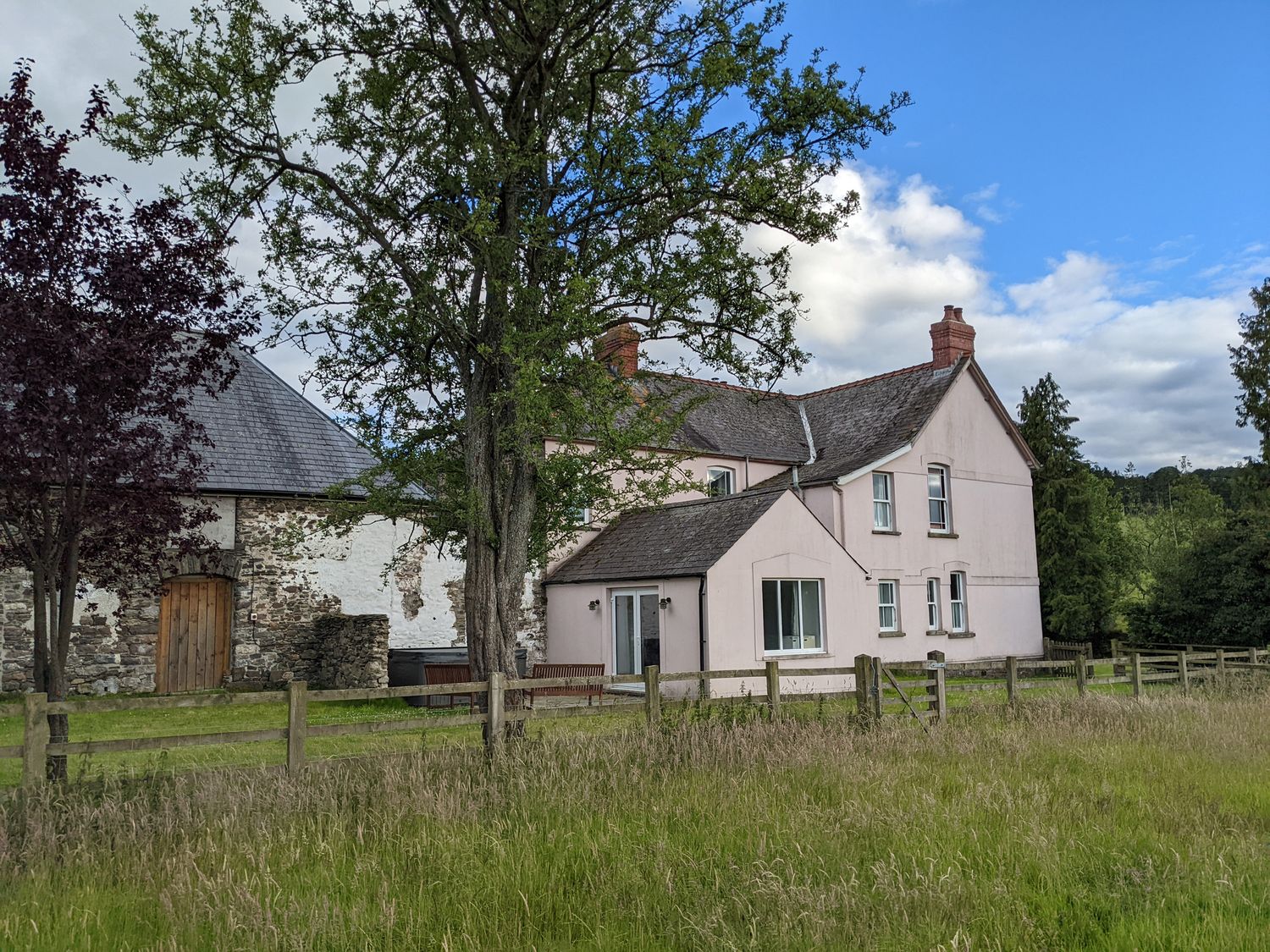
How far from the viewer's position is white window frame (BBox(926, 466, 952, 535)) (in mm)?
27281

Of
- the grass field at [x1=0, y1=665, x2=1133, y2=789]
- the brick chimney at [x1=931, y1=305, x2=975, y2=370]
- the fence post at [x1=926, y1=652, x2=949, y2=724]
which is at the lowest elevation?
the grass field at [x1=0, y1=665, x2=1133, y2=789]

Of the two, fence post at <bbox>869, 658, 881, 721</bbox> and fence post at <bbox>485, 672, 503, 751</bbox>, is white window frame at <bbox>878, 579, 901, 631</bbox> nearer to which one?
fence post at <bbox>869, 658, 881, 721</bbox>

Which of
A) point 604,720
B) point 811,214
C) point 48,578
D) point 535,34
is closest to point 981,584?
point 604,720

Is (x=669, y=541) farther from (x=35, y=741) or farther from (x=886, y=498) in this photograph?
(x=35, y=741)

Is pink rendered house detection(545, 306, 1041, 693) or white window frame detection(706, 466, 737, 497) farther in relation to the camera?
white window frame detection(706, 466, 737, 497)

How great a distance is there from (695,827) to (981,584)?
22853mm

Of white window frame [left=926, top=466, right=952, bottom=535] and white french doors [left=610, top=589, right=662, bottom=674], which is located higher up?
white window frame [left=926, top=466, right=952, bottom=535]

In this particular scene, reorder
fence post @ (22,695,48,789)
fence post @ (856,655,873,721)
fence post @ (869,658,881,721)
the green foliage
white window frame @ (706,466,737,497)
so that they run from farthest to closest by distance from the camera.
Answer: white window frame @ (706,466,737,497)
the green foliage
fence post @ (869,658,881,721)
fence post @ (856,655,873,721)
fence post @ (22,695,48,789)

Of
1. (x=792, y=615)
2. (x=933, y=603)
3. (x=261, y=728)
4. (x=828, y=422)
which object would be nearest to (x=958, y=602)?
(x=933, y=603)

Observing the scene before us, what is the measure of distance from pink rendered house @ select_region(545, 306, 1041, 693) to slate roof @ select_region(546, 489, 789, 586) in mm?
50

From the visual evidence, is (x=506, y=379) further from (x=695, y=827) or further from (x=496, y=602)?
(x=695, y=827)

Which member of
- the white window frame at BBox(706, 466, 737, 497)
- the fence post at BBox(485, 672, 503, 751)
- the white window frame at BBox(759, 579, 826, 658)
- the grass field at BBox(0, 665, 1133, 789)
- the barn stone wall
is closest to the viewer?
the fence post at BBox(485, 672, 503, 751)

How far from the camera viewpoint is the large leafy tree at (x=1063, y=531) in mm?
31469

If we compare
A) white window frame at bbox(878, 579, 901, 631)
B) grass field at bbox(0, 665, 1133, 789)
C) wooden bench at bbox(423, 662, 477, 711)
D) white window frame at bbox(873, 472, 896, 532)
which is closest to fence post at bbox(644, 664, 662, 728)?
grass field at bbox(0, 665, 1133, 789)
